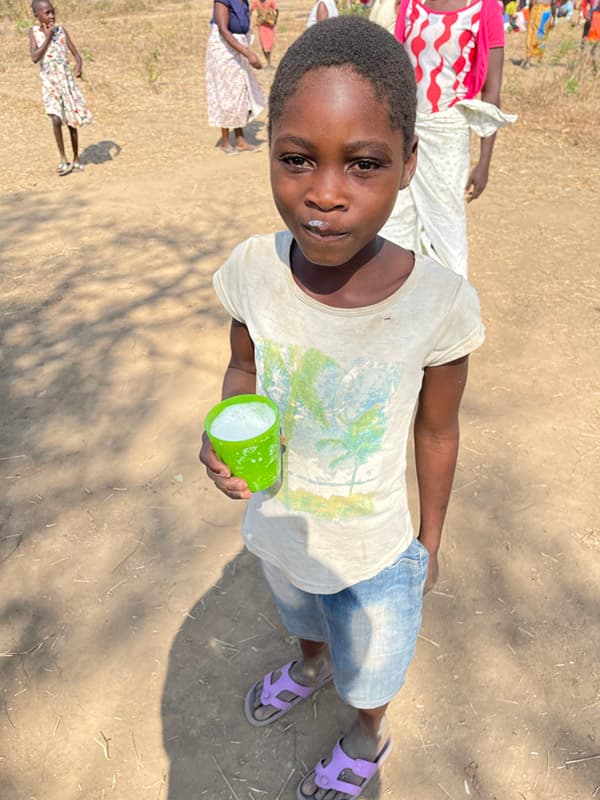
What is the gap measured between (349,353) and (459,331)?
0.74 feet

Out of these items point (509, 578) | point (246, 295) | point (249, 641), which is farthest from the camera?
point (509, 578)

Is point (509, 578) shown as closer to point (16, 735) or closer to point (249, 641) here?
point (249, 641)

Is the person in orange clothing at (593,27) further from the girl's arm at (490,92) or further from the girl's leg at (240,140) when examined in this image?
the girl's arm at (490,92)

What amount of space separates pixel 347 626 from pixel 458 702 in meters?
0.89

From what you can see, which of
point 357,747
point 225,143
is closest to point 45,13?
point 225,143

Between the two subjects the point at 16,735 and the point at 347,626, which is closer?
the point at 347,626

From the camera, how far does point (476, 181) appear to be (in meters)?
3.19

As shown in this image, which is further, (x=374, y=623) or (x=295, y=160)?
(x=374, y=623)

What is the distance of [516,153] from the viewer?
7.02 m

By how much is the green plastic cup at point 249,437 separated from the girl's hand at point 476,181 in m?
2.47

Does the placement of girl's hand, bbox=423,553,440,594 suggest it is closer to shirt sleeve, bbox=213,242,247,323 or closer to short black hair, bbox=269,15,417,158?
shirt sleeve, bbox=213,242,247,323

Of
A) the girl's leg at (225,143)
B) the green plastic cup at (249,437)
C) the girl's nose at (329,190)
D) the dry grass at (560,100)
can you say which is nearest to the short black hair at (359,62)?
the girl's nose at (329,190)

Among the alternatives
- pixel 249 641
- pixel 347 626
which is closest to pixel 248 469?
pixel 347 626

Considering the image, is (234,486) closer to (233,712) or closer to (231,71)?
(233,712)
